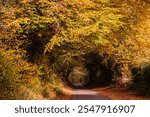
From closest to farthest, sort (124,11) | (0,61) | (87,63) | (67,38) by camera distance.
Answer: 1. (0,61)
2. (67,38)
3. (124,11)
4. (87,63)

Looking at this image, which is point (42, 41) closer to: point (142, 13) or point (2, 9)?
point (2, 9)

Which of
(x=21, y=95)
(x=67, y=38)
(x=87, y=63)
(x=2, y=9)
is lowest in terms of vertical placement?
(x=87, y=63)

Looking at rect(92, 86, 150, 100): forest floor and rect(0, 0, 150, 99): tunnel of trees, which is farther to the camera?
rect(92, 86, 150, 100): forest floor

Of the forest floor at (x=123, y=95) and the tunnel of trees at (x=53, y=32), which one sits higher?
the tunnel of trees at (x=53, y=32)

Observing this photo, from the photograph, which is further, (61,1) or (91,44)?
(91,44)

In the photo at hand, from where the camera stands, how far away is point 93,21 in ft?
68.4

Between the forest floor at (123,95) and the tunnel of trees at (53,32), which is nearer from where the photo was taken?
the tunnel of trees at (53,32)

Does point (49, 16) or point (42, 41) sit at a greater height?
point (49, 16)

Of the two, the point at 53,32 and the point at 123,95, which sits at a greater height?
the point at 53,32

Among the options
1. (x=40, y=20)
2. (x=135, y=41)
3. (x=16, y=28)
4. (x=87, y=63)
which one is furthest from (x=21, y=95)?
(x=87, y=63)

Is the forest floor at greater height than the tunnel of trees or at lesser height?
lesser

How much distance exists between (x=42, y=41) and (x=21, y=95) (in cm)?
763

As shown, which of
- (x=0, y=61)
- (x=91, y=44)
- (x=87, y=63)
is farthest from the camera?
(x=87, y=63)

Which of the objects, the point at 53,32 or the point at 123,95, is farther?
the point at 123,95
